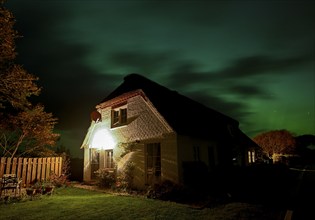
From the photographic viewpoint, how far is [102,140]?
17.5m

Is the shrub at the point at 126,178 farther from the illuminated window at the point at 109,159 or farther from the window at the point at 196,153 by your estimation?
the window at the point at 196,153

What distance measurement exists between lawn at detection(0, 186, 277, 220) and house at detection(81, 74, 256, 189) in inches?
124

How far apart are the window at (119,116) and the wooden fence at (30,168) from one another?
14.4ft

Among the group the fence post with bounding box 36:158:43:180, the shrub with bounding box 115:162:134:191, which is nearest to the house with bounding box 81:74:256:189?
the shrub with bounding box 115:162:134:191

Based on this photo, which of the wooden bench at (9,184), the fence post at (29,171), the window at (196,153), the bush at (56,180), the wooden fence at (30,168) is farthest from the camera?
the bush at (56,180)

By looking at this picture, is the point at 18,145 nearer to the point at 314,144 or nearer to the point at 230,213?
the point at 230,213

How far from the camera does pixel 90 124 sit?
19.0 m

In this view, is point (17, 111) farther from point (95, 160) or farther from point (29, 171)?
point (95, 160)

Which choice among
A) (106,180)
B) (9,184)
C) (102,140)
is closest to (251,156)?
(102,140)

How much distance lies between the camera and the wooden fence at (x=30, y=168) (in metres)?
13.1

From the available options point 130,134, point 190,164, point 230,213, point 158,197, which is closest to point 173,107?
point 130,134

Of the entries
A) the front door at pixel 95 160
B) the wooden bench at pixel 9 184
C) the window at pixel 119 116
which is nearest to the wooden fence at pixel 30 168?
the wooden bench at pixel 9 184

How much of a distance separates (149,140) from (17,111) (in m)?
8.40

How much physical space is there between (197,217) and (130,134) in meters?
8.54
